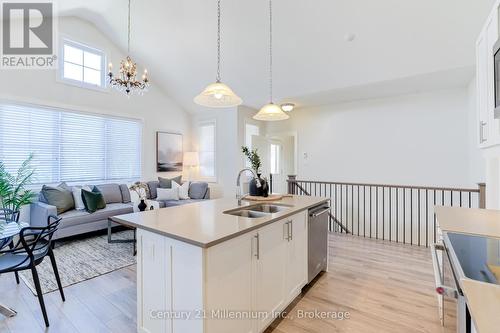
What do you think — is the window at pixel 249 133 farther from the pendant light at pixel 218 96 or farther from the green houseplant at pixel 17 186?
the green houseplant at pixel 17 186

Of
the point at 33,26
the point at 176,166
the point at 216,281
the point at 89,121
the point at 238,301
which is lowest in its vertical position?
the point at 238,301

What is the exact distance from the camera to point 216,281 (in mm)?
1490

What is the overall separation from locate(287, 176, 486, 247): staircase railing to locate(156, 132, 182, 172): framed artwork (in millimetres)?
3202

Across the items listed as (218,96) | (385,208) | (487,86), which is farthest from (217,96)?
(385,208)

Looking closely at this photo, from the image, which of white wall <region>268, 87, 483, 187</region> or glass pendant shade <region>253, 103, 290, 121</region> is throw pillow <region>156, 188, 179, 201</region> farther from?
glass pendant shade <region>253, 103, 290, 121</region>

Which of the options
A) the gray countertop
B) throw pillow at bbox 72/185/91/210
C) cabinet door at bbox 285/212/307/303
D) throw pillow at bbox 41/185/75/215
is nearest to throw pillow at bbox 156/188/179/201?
throw pillow at bbox 72/185/91/210

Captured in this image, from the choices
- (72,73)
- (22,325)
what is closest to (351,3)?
(22,325)

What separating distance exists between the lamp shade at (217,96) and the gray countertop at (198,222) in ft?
3.56

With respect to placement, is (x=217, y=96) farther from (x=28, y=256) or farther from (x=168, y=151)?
(x=168, y=151)

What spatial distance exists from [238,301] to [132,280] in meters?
1.76

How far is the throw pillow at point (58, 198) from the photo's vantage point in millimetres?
4074

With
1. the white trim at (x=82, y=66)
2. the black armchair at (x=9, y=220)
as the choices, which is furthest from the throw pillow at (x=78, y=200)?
the white trim at (x=82, y=66)

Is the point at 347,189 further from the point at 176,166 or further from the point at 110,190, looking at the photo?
the point at 110,190

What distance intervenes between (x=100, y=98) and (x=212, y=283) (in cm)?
525
